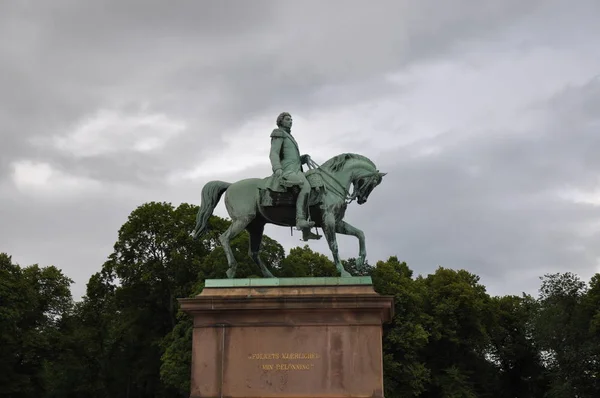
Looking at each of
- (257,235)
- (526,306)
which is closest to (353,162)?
(257,235)

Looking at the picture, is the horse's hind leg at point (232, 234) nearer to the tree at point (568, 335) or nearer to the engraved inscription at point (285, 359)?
the engraved inscription at point (285, 359)

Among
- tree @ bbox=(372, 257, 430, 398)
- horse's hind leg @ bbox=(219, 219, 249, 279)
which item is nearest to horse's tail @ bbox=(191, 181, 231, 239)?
horse's hind leg @ bbox=(219, 219, 249, 279)

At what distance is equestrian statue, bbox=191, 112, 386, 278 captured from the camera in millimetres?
17766

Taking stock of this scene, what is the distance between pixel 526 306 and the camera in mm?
58031

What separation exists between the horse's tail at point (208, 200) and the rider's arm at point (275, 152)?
131 centimetres

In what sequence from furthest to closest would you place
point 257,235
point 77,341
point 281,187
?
point 77,341 < point 257,235 < point 281,187

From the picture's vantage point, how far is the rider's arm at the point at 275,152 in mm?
18281

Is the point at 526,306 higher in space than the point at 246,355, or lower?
higher

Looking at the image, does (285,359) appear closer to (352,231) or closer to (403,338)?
(352,231)

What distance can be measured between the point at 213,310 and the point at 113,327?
34.0 m

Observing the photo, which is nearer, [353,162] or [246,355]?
[246,355]

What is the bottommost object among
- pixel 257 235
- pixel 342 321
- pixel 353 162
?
pixel 342 321

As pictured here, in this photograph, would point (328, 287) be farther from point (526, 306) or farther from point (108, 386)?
point (526, 306)

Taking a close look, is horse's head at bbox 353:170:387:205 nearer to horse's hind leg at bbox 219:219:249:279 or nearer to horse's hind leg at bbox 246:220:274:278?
horse's hind leg at bbox 246:220:274:278
